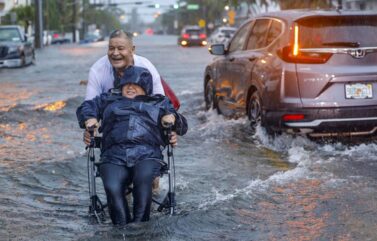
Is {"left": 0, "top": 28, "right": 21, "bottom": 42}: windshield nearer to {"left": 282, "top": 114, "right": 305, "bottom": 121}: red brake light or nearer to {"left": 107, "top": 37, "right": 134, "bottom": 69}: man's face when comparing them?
{"left": 282, "top": 114, "right": 305, "bottom": 121}: red brake light

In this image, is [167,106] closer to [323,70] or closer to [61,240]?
[61,240]

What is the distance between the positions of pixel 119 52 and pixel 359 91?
3624mm

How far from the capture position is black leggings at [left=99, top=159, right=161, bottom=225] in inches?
214

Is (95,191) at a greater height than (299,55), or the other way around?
(299,55)

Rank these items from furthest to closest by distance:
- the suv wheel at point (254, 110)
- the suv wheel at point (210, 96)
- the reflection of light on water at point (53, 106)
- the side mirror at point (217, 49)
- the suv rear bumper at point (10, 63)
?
the suv rear bumper at point (10, 63) → the reflection of light on water at point (53, 106) → the suv wheel at point (210, 96) → the side mirror at point (217, 49) → the suv wheel at point (254, 110)

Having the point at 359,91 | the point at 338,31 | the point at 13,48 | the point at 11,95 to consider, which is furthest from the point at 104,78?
the point at 13,48

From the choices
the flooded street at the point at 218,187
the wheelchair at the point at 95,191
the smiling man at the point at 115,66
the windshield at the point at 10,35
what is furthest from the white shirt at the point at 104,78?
the windshield at the point at 10,35

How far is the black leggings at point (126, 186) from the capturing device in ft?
17.8

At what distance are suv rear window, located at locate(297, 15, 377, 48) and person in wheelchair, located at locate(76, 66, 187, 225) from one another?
137 inches

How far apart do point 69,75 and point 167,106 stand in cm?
1878

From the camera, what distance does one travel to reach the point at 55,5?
3556 inches

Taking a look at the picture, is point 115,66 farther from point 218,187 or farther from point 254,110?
point 254,110

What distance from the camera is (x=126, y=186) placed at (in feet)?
18.2

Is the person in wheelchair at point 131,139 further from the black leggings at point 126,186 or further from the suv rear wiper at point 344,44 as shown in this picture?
the suv rear wiper at point 344,44
